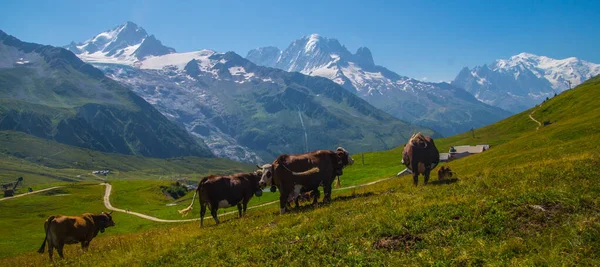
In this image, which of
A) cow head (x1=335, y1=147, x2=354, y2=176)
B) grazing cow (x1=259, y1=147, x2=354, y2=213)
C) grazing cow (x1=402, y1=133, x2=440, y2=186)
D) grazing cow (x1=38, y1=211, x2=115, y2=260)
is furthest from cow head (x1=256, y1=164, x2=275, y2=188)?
grazing cow (x1=38, y1=211, x2=115, y2=260)

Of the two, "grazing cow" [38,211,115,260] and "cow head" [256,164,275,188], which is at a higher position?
"cow head" [256,164,275,188]

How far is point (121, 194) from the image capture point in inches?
4318

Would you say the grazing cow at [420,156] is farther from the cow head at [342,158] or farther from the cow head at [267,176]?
the cow head at [267,176]

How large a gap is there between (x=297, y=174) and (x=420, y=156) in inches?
341

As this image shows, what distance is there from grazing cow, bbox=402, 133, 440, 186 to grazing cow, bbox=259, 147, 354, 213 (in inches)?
217

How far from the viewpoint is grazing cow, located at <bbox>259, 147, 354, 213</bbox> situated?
2139 cm

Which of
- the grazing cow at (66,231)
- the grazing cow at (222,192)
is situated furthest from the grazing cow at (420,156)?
the grazing cow at (66,231)

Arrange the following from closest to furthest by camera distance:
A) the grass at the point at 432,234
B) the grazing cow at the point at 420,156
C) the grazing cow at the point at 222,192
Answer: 1. the grass at the point at 432,234
2. the grazing cow at the point at 222,192
3. the grazing cow at the point at 420,156

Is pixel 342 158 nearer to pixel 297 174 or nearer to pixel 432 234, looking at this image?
pixel 297 174

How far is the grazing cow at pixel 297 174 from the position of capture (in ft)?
70.2

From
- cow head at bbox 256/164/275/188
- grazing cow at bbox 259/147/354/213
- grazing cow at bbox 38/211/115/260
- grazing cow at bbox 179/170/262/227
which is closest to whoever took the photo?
grazing cow at bbox 38/211/115/260

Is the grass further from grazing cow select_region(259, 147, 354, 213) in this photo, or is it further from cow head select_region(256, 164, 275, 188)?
cow head select_region(256, 164, 275, 188)

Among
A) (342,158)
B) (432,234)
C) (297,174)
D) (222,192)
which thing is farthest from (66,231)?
(432,234)

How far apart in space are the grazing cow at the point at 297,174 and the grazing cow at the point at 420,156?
5.51 m
